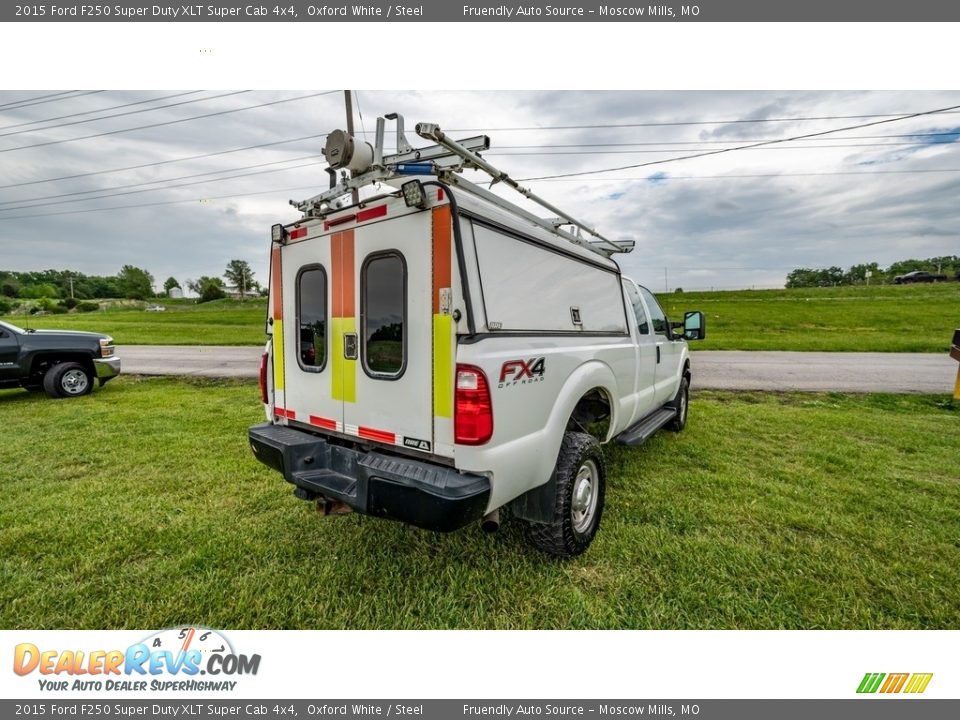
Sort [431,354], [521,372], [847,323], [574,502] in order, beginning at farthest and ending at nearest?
[847,323] < [574,502] < [521,372] < [431,354]

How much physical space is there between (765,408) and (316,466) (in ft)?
23.8

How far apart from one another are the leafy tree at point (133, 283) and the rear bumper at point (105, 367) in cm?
10370

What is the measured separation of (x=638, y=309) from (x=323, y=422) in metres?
3.38

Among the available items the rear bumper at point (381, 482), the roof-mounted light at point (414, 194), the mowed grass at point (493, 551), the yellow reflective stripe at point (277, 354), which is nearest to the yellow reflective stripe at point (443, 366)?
the rear bumper at point (381, 482)

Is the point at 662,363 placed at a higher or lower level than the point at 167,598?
higher

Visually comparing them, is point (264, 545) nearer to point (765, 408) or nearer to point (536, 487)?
point (536, 487)

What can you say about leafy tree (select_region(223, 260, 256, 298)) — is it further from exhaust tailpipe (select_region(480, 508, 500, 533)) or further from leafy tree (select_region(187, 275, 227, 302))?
exhaust tailpipe (select_region(480, 508, 500, 533))

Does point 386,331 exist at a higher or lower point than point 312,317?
lower

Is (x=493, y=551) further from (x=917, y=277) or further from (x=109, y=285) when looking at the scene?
(x=109, y=285)

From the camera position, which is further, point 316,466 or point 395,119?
point 316,466

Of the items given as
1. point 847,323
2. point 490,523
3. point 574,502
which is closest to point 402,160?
point 490,523

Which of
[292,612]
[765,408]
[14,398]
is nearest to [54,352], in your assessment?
[14,398]

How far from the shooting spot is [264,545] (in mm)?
2996

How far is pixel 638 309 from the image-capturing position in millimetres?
4648
